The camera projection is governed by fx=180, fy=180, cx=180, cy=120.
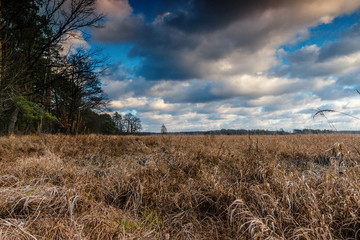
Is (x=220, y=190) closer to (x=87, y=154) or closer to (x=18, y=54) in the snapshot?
(x=87, y=154)

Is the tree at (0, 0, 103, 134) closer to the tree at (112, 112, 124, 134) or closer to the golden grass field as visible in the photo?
the golden grass field

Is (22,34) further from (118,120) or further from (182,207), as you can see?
(118,120)

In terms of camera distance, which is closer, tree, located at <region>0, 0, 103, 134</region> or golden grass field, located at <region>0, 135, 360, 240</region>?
golden grass field, located at <region>0, 135, 360, 240</region>

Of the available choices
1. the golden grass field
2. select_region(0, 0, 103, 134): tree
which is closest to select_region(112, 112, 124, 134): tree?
select_region(0, 0, 103, 134): tree

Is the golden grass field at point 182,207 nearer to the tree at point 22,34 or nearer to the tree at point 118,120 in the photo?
the tree at point 22,34

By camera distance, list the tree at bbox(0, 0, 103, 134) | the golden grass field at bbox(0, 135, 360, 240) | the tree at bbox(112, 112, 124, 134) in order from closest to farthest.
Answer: the golden grass field at bbox(0, 135, 360, 240) < the tree at bbox(0, 0, 103, 134) < the tree at bbox(112, 112, 124, 134)

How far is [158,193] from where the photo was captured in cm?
267

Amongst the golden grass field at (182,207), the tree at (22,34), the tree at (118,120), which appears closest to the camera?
the golden grass field at (182,207)

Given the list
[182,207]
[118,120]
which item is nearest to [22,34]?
[182,207]

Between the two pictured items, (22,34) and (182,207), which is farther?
(22,34)

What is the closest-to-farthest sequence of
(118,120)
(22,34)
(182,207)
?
(182,207), (22,34), (118,120)

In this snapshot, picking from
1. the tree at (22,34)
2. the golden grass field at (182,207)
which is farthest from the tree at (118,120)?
the golden grass field at (182,207)

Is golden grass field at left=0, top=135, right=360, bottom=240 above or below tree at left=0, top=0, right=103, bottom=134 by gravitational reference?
below

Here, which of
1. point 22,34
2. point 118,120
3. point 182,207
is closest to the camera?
point 182,207
